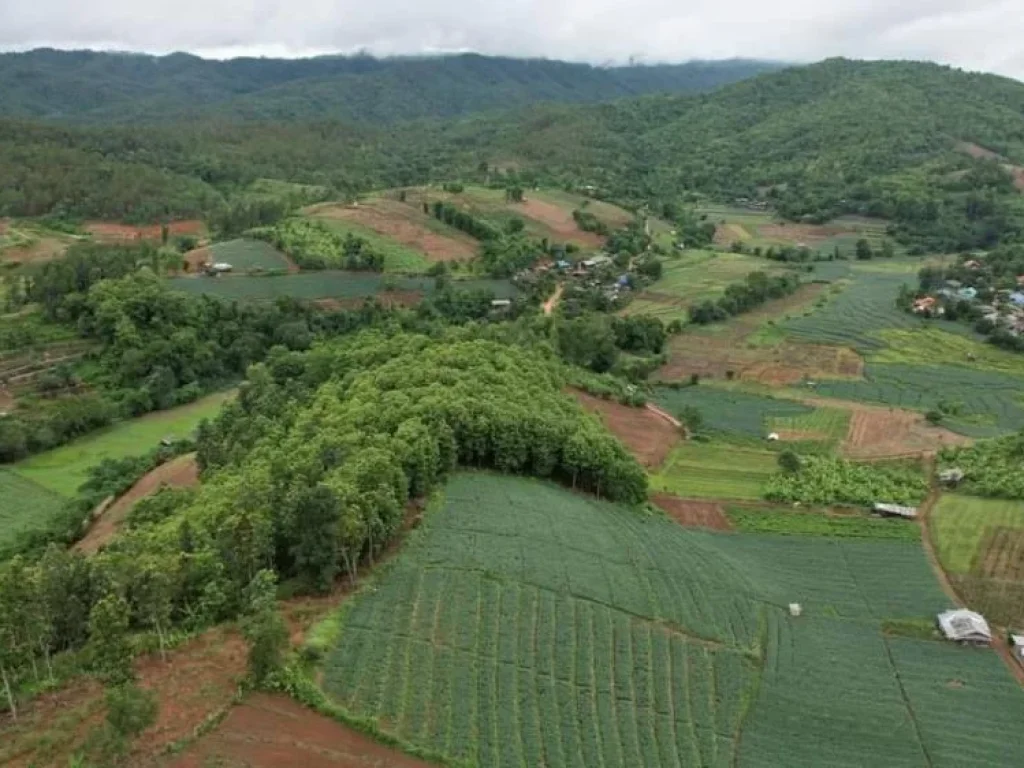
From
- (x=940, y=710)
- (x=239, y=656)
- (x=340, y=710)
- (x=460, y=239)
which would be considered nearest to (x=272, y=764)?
(x=340, y=710)

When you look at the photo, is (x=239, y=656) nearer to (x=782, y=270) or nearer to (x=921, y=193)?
(x=782, y=270)

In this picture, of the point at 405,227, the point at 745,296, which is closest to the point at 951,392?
the point at 745,296

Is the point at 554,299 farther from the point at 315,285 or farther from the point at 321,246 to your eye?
the point at 321,246

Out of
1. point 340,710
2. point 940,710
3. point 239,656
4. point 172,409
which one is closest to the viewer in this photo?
point 340,710

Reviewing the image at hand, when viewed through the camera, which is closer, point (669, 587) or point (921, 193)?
point (669, 587)

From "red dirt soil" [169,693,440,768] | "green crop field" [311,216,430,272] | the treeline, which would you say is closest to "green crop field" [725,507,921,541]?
the treeline

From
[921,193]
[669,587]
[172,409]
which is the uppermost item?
[921,193]

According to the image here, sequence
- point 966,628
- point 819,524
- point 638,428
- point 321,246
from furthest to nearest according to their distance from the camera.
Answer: point 321,246 → point 638,428 → point 819,524 → point 966,628
